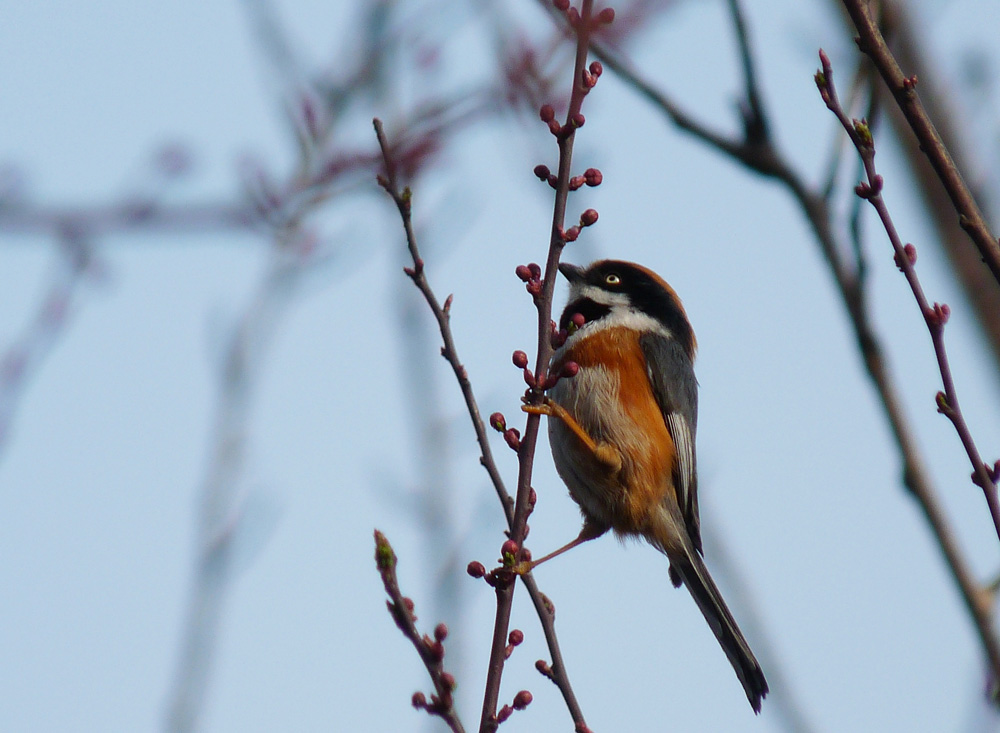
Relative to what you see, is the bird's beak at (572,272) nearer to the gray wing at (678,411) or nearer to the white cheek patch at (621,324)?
the white cheek patch at (621,324)

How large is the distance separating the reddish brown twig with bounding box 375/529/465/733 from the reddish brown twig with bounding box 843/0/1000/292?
165 centimetres

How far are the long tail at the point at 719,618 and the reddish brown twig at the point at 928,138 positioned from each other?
2660 mm

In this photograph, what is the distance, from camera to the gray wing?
509 cm

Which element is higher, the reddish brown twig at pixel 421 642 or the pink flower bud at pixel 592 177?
the pink flower bud at pixel 592 177

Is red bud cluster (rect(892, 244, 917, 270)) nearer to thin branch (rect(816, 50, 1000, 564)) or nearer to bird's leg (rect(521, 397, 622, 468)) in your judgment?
thin branch (rect(816, 50, 1000, 564))

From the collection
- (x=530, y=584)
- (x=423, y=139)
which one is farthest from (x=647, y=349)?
Result: (x=530, y=584)

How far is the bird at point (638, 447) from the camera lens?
4754mm

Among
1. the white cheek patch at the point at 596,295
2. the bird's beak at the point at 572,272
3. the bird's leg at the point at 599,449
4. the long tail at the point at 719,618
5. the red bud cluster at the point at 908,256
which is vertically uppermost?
the bird's beak at the point at 572,272

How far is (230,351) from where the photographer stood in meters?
4.21

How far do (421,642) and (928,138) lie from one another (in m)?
1.80

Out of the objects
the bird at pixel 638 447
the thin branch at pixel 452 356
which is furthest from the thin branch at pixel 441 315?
the bird at pixel 638 447

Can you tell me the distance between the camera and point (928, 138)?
258cm

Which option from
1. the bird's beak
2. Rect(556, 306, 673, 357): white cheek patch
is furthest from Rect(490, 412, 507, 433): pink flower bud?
the bird's beak

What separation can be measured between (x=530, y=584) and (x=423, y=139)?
2356 mm
